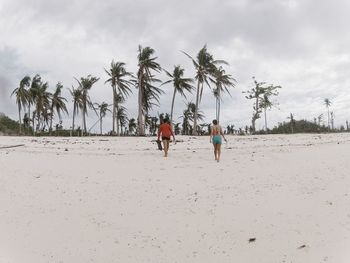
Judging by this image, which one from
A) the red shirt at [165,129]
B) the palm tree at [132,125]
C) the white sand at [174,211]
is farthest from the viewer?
the palm tree at [132,125]

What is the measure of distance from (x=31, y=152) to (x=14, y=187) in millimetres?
7858

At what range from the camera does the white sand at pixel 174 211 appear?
29.0 ft

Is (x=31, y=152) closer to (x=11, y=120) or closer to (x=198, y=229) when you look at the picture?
(x=198, y=229)

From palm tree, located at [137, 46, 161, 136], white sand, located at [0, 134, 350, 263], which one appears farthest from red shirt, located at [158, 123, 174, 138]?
palm tree, located at [137, 46, 161, 136]

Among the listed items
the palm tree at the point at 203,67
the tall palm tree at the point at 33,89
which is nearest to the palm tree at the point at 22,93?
the tall palm tree at the point at 33,89

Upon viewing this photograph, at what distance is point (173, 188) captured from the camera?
→ 12945 mm

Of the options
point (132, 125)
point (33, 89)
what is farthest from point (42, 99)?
point (132, 125)

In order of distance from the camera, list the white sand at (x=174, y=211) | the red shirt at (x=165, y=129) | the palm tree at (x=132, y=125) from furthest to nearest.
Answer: the palm tree at (x=132, y=125)
the red shirt at (x=165, y=129)
the white sand at (x=174, y=211)

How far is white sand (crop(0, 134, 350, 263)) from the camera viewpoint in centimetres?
884

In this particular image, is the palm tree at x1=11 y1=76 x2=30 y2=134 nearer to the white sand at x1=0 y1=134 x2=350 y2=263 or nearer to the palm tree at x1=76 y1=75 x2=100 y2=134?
the palm tree at x1=76 y1=75 x2=100 y2=134

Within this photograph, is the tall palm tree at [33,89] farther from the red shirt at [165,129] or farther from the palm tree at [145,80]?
the red shirt at [165,129]

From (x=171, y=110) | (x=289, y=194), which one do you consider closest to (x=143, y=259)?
(x=289, y=194)

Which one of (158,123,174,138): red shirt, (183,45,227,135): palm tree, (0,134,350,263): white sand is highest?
(183,45,227,135): palm tree

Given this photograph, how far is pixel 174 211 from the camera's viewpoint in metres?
10.9
